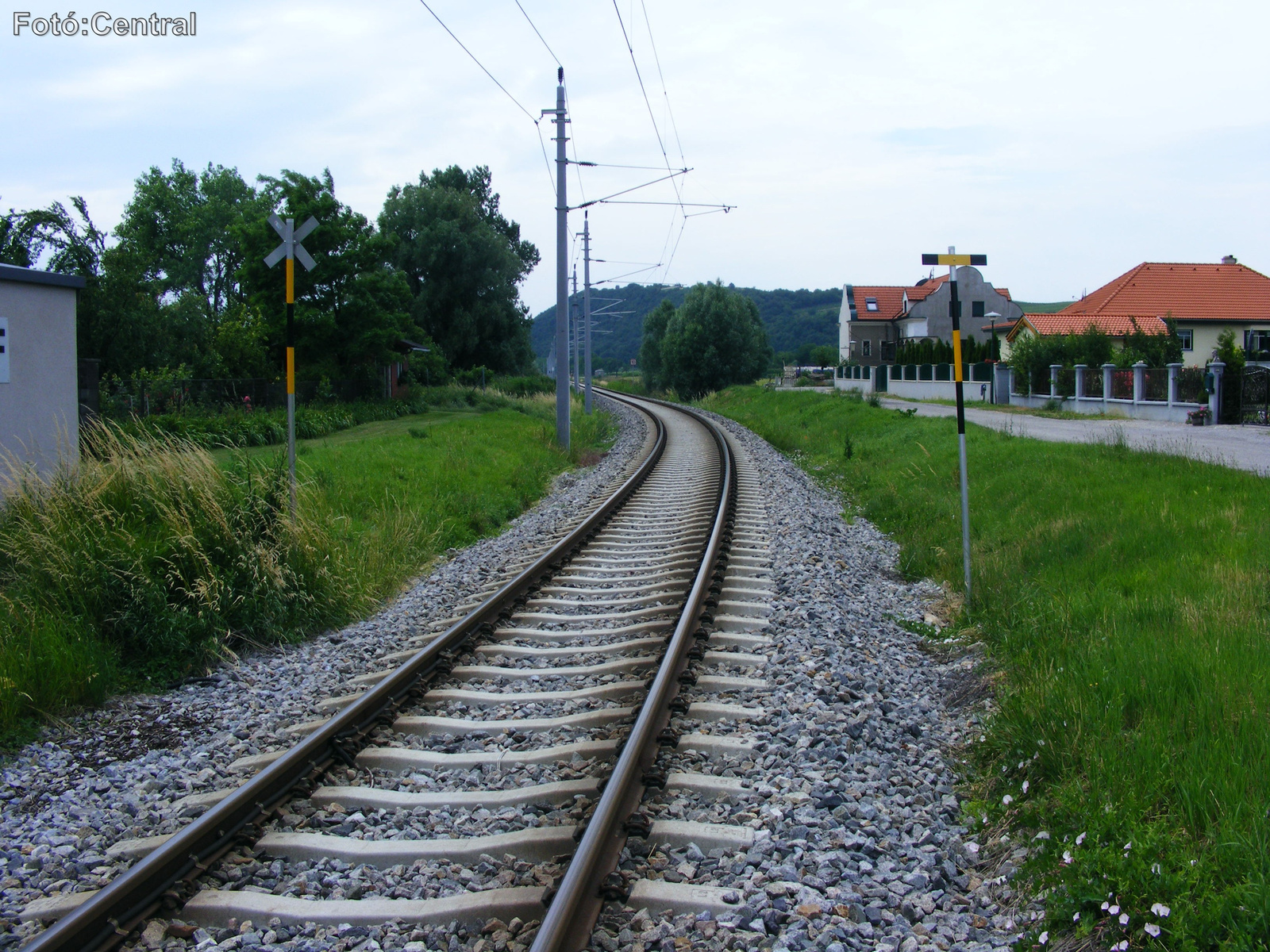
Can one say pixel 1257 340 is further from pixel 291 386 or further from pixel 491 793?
pixel 491 793

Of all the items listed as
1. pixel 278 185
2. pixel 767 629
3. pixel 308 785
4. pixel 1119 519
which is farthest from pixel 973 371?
pixel 308 785

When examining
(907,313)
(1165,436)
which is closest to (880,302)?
(907,313)

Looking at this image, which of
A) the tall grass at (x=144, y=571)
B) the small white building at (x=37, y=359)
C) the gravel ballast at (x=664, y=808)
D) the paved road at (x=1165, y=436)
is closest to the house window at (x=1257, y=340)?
the paved road at (x=1165, y=436)

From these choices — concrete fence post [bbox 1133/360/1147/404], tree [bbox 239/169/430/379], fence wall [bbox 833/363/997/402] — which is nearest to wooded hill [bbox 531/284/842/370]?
fence wall [bbox 833/363/997/402]

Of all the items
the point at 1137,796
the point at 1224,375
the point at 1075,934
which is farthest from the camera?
the point at 1224,375

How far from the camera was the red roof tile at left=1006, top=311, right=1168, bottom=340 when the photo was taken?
138 feet

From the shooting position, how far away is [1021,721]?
14.8ft

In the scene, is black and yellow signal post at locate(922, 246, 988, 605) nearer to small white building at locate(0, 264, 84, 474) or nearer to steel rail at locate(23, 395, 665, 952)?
steel rail at locate(23, 395, 665, 952)

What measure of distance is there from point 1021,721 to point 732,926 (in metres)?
2.04

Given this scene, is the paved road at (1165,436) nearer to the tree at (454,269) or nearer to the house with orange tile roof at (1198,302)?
the house with orange tile roof at (1198,302)

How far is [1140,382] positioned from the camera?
2858 centimetres

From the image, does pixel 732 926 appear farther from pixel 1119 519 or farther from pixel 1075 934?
pixel 1119 519

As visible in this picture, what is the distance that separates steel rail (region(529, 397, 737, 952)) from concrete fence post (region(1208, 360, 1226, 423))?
76.5 feet

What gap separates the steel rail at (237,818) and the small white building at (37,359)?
251 inches
